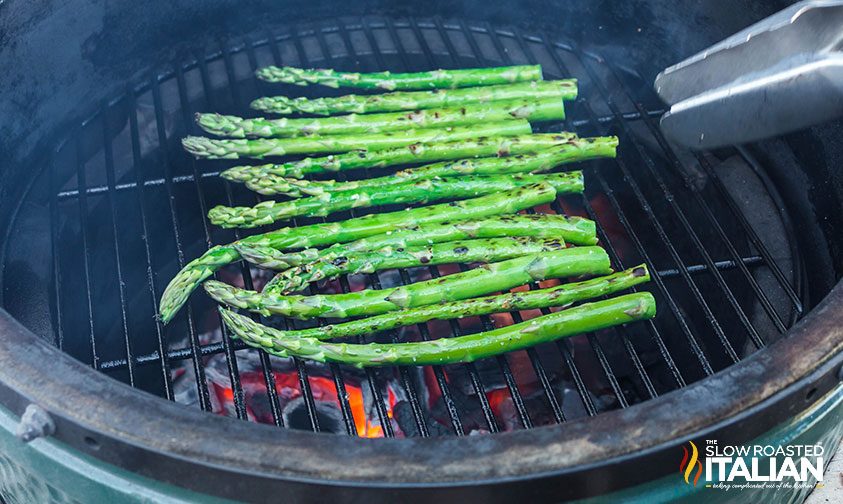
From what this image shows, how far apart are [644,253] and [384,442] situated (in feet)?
5.61

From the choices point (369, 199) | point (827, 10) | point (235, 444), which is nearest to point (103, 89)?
point (369, 199)

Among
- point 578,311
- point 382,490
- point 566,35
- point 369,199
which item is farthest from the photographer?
point 566,35

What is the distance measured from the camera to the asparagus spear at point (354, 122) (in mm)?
3902

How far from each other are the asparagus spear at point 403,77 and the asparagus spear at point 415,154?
461 mm

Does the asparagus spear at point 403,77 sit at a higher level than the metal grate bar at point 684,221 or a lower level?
higher

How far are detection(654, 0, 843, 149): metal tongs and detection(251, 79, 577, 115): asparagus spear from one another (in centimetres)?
87

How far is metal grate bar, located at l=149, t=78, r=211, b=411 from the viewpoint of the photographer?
9.70ft

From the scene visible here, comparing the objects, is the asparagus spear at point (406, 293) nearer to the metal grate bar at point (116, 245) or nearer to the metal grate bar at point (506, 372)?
the metal grate bar at point (506, 372)

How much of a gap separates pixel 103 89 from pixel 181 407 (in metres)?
2.40

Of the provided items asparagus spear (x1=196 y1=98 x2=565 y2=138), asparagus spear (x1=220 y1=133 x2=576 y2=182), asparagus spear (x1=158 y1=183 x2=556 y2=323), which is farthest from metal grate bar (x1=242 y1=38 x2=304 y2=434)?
asparagus spear (x1=196 y1=98 x2=565 y2=138)

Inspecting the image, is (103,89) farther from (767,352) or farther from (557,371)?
(767,352)

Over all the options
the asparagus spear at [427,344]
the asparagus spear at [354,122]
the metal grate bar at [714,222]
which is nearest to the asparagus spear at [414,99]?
the asparagus spear at [354,122]

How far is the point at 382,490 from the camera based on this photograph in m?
2.10

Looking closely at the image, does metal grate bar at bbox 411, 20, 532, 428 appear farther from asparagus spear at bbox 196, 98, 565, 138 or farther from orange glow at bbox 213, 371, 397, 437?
orange glow at bbox 213, 371, 397, 437
